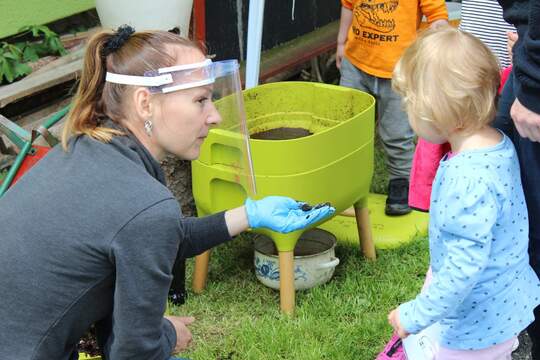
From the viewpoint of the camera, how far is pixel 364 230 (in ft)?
11.7

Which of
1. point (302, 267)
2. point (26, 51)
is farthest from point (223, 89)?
point (26, 51)

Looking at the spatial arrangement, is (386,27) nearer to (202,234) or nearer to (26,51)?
(26,51)

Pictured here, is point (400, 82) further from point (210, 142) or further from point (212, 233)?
point (210, 142)

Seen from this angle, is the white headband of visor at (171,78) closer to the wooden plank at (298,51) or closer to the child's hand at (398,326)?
A: the child's hand at (398,326)

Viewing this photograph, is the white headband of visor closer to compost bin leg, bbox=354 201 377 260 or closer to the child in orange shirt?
compost bin leg, bbox=354 201 377 260

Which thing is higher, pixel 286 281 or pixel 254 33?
pixel 254 33

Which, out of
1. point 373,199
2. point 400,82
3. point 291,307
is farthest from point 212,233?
point 373,199

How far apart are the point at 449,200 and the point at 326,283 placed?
165 centimetres

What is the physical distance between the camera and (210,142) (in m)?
3.10

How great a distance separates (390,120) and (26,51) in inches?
73.2

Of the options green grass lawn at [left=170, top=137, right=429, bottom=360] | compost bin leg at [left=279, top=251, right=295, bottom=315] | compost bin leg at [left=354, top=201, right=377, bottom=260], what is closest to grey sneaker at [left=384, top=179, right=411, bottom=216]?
green grass lawn at [left=170, top=137, right=429, bottom=360]

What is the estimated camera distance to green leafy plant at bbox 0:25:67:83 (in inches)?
150

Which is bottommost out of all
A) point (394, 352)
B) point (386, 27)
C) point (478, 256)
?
point (394, 352)

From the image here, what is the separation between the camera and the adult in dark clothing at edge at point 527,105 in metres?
1.74
